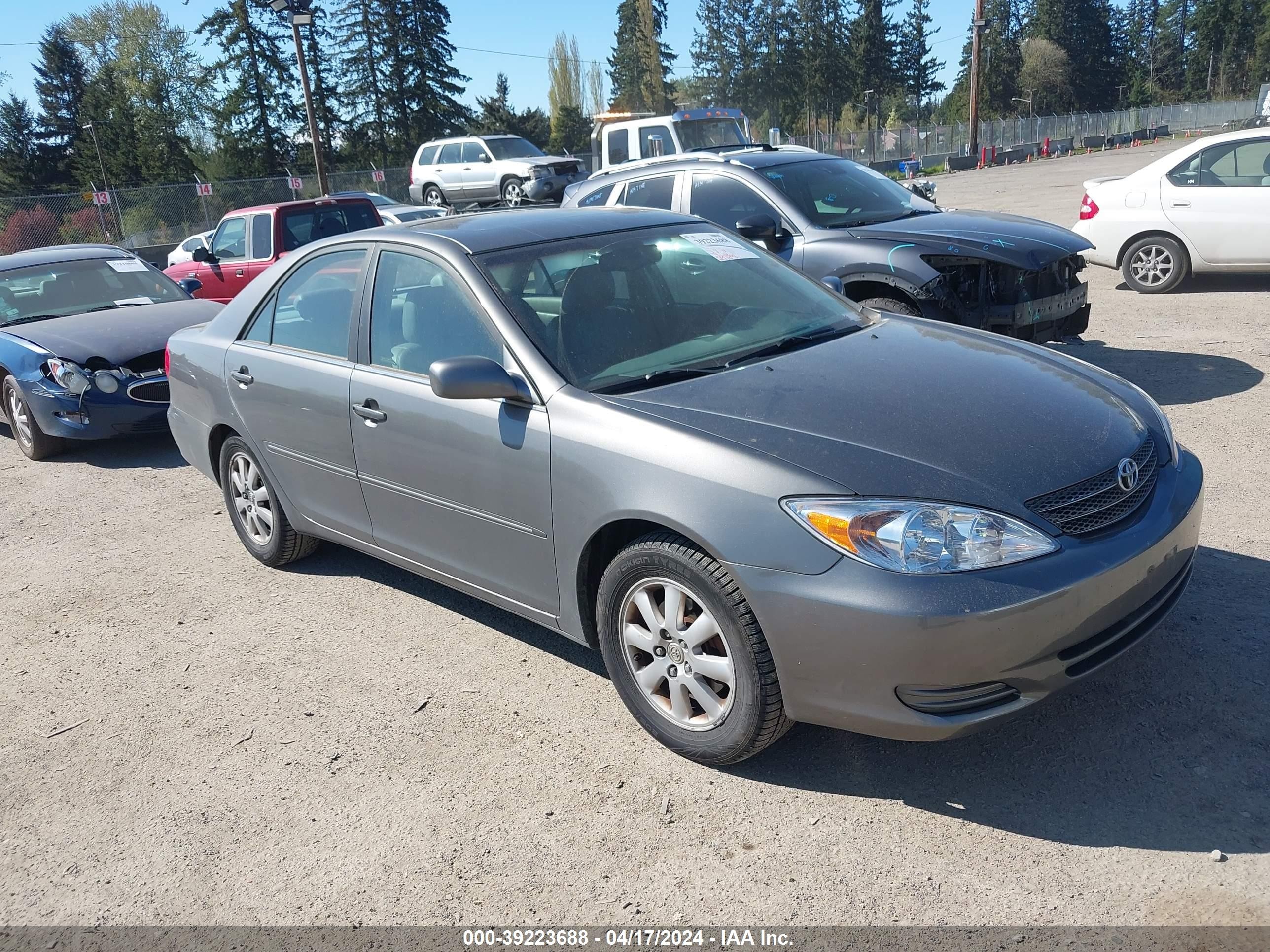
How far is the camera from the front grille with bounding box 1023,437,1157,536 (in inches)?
114

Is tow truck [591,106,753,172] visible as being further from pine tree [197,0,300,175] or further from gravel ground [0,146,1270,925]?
pine tree [197,0,300,175]

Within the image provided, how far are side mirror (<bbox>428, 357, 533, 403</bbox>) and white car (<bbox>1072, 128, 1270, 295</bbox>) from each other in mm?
7969

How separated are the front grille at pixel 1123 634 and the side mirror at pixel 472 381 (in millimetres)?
1865

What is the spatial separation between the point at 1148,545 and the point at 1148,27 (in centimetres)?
15127

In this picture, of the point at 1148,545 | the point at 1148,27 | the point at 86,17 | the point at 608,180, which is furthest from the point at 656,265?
the point at 1148,27

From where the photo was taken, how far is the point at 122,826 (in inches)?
130

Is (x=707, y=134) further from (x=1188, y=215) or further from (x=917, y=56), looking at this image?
(x=917, y=56)

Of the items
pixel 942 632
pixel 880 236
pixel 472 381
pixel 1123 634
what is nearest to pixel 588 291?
pixel 472 381

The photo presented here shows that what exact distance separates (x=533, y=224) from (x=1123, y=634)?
270 cm

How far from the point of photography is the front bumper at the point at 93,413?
7.50 meters

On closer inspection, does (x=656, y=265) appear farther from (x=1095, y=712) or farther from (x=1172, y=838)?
(x=1172, y=838)

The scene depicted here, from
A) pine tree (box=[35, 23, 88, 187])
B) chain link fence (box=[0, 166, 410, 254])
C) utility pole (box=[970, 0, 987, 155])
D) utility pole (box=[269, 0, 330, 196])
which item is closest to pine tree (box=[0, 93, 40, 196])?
pine tree (box=[35, 23, 88, 187])

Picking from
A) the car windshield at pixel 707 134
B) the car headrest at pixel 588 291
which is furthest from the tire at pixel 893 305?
the car windshield at pixel 707 134

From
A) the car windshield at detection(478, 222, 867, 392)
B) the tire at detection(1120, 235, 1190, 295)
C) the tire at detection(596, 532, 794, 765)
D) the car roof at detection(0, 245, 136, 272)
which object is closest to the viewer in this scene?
the tire at detection(596, 532, 794, 765)
